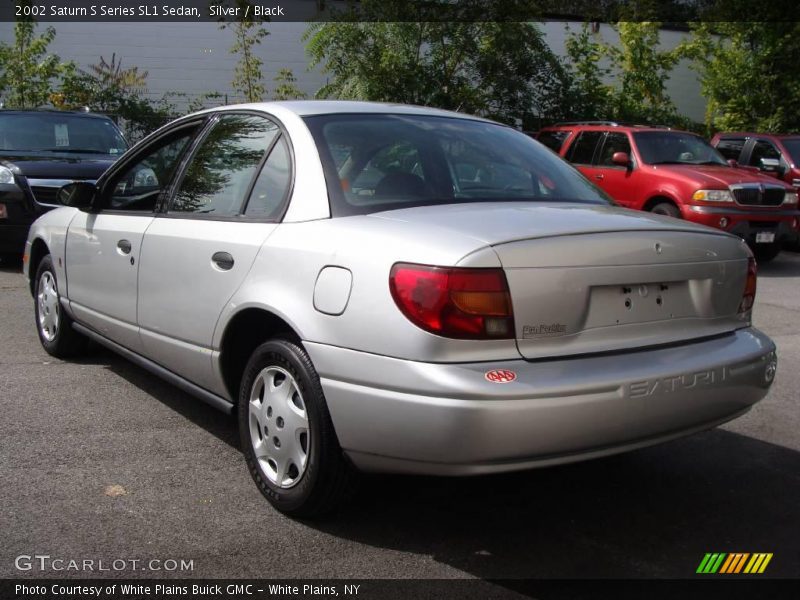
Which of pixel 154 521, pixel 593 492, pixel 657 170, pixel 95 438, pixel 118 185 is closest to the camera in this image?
pixel 154 521

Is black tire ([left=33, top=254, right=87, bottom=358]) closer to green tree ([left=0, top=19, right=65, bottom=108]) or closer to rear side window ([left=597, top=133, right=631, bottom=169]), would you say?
rear side window ([left=597, top=133, right=631, bottom=169])

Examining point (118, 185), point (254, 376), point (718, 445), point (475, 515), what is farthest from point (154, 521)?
point (718, 445)

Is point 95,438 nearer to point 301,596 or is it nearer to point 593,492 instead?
point 301,596

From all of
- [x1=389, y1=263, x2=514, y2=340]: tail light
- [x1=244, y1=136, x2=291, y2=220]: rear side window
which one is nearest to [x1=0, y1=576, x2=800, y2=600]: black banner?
[x1=389, y1=263, x2=514, y2=340]: tail light

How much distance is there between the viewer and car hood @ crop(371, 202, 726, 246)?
315 centimetres

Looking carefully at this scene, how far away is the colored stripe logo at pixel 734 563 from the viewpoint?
3234mm

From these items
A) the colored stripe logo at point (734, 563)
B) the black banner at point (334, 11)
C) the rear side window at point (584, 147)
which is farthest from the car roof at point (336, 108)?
the black banner at point (334, 11)

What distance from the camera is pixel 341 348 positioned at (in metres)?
3.14

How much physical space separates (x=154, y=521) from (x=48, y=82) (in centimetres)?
1744

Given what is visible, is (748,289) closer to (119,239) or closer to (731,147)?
(119,239)

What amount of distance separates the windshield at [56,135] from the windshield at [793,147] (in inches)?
400

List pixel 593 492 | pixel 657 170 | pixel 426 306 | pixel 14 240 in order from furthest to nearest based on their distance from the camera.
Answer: pixel 657 170 → pixel 14 240 → pixel 593 492 → pixel 426 306

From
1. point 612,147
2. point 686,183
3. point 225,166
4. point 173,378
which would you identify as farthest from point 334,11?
point 173,378

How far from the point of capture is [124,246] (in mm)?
4648
